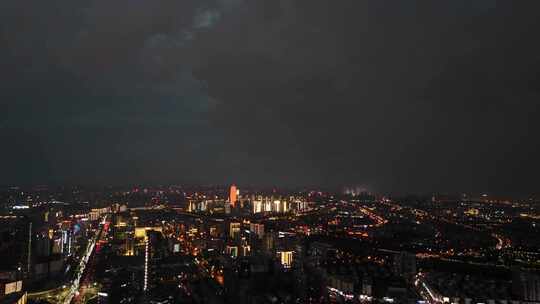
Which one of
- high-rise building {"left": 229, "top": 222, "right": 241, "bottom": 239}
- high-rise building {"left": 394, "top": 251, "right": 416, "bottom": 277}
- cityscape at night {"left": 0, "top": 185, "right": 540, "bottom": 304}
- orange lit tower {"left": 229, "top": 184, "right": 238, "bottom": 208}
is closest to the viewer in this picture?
cityscape at night {"left": 0, "top": 185, "right": 540, "bottom": 304}

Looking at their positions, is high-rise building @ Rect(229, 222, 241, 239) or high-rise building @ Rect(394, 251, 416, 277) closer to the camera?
high-rise building @ Rect(394, 251, 416, 277)

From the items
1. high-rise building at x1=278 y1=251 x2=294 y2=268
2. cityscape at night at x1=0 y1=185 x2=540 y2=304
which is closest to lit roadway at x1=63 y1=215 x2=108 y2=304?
cityscape at night at x1=0 y1=185 x2=540 y2=304

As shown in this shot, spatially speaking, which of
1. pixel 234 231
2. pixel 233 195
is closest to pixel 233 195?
pixel 233 195

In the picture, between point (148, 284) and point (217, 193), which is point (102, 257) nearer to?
point (148, 284)

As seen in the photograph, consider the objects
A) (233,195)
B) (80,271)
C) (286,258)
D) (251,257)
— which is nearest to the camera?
(80,271)

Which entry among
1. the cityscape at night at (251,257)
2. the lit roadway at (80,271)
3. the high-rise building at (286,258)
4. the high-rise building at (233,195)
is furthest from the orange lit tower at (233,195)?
the high-rise building at (286,258)

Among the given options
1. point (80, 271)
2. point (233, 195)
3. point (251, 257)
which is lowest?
point (80, 271)

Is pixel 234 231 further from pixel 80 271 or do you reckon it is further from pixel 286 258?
pixel 80 271

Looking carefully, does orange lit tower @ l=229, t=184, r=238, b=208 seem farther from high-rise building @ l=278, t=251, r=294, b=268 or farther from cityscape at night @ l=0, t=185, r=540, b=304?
high-rise building @ l=278, t=251, r=294, b=268

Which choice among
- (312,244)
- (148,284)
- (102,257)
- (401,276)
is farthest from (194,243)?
(401,276)

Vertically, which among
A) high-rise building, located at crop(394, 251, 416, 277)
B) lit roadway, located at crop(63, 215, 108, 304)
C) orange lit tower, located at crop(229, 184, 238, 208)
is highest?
orange lit tower, located at crop(229, 184, 238, 208)

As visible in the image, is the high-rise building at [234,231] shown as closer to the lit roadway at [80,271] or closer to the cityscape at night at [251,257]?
the cityscape at night at [251,257]
